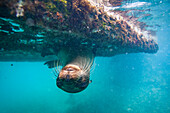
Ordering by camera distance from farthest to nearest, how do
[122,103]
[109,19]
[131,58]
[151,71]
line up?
[151,71]
[131,58]
[122,103]
[109,19]

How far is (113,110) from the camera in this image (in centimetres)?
1645

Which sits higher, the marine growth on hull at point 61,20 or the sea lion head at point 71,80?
the marine growth on hull at point 61,20

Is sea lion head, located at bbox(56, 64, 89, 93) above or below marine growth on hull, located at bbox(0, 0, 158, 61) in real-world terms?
below

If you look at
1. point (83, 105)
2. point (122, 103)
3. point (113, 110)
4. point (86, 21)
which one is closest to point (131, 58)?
point (122, 103)

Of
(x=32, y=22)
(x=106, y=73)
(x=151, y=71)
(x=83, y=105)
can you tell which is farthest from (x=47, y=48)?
(x=151, y=71)

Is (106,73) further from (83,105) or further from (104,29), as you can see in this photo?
(104,29)

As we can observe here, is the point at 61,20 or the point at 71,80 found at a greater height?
the point at 61,20

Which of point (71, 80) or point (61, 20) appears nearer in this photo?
point (71, 80)

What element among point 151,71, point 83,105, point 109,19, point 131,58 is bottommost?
point 83,105

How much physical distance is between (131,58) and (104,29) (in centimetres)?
1796

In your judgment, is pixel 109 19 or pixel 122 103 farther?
pixel 122 103

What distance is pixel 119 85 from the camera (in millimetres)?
21156

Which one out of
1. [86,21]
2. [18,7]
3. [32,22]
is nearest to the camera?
[18,7]

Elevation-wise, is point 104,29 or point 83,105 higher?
point 104,29
